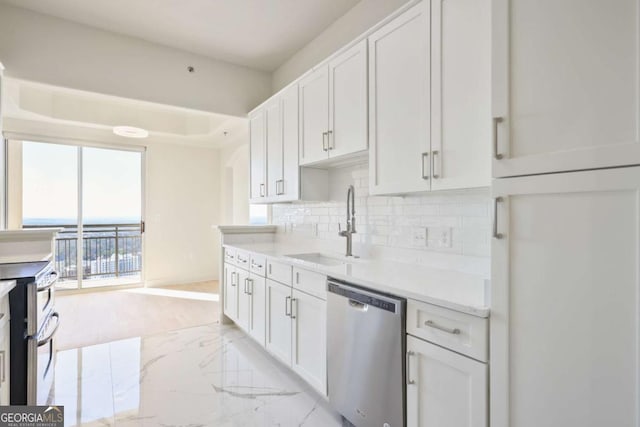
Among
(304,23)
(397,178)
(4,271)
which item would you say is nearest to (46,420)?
(4,271)

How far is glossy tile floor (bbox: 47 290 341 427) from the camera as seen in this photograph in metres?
2.05

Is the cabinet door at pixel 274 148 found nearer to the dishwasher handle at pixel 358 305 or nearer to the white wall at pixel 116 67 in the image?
the white wall at pixel 116 67

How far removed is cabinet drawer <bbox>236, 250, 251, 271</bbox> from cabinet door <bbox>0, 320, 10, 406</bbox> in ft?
5.60

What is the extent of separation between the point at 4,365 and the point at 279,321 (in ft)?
5.07

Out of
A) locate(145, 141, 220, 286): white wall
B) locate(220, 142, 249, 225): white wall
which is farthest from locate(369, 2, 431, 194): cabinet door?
locate(145, 141, 220, 286): white wall

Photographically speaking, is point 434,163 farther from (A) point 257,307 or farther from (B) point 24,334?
(B) point 24,334

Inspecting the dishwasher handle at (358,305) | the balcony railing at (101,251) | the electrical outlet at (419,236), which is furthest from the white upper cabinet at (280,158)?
the balcony railing at (101,251)

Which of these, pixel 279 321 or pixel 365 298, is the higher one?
pixel 365 298

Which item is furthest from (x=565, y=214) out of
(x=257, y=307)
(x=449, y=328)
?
(x=257, y=307)

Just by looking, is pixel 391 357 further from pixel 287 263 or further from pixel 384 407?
pixel 287 263

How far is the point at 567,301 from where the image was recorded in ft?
3.51

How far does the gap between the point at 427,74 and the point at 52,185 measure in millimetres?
5699

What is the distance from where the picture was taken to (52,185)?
5.10 m

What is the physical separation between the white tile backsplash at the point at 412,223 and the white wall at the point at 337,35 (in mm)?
1155
